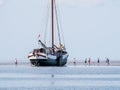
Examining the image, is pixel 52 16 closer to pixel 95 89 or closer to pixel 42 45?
pixel 42 45

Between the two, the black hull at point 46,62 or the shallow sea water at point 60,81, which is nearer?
the shallow sea water at point 60,81

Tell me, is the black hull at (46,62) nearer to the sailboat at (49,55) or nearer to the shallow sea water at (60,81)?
the sailboat at (49,55)

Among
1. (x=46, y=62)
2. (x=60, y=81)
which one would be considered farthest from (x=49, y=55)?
(x=60, y=81)

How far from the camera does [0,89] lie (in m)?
62.3

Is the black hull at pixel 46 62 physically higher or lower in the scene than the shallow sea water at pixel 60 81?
higher

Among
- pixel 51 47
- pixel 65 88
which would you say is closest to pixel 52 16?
pixel 51 47

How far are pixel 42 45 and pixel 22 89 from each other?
76.1 meters

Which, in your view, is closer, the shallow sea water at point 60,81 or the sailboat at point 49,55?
the shallow sea water at point 60,81

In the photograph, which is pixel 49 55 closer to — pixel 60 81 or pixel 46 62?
pixel 46 62

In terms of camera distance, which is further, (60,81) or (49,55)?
(49,55)

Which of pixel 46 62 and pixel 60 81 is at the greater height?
pixel 46 62

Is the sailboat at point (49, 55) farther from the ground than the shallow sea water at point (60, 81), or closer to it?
farther from the ground

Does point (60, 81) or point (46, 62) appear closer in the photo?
point (60, 81)

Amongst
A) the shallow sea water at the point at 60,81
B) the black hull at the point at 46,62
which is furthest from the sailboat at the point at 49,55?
the shallow sea water at the point at 60,81
